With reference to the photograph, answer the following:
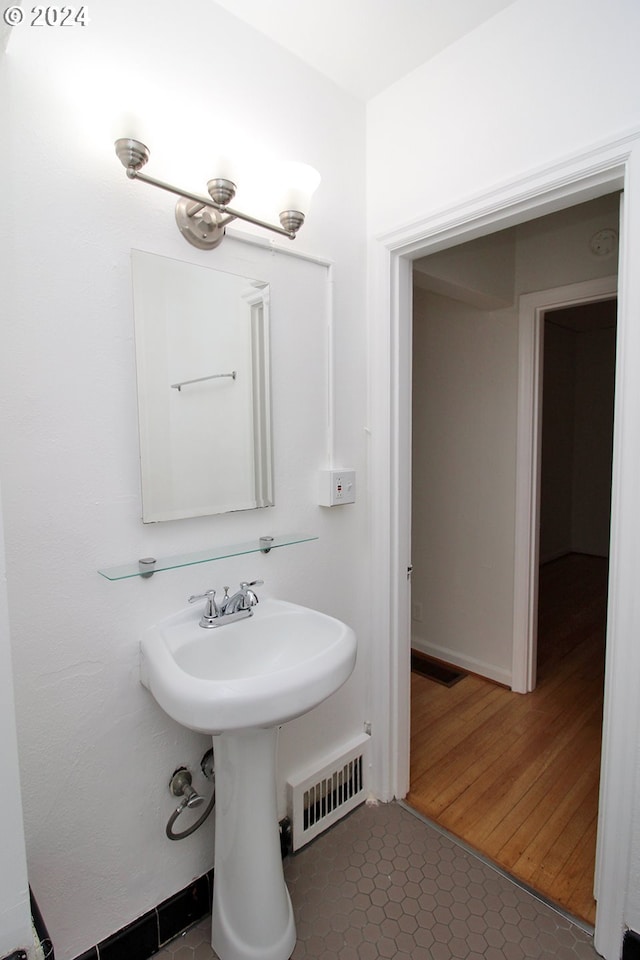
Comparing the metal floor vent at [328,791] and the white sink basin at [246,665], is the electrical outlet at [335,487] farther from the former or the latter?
the metal floor vent at [328,791]

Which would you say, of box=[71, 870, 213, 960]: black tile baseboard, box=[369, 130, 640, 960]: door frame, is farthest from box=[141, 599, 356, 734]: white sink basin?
box=[71, 870, 213, 960]: black tile baseboard

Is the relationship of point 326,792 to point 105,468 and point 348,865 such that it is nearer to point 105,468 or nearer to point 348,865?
point 348,865

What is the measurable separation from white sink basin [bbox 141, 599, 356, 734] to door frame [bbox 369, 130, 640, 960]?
1.70 ft

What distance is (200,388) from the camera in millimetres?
1370

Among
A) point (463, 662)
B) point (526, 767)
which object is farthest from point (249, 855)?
point (463, 662)

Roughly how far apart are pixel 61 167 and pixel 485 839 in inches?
92.2

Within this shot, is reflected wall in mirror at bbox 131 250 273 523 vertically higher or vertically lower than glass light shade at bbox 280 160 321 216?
lower

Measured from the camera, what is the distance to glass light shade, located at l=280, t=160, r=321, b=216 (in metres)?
1.36

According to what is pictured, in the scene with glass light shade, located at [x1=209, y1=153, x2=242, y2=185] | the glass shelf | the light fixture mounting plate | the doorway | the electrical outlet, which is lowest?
the doorway

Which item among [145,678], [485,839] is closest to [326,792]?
[485,839]

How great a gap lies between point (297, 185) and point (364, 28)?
0.54 metres

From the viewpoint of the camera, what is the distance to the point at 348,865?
1.61 meters

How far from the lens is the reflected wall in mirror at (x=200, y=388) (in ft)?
4.15

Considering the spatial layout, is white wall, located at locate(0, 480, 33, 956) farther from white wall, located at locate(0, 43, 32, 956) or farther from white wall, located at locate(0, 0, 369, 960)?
white wall, located at locate(0, 0, 369, 960)
